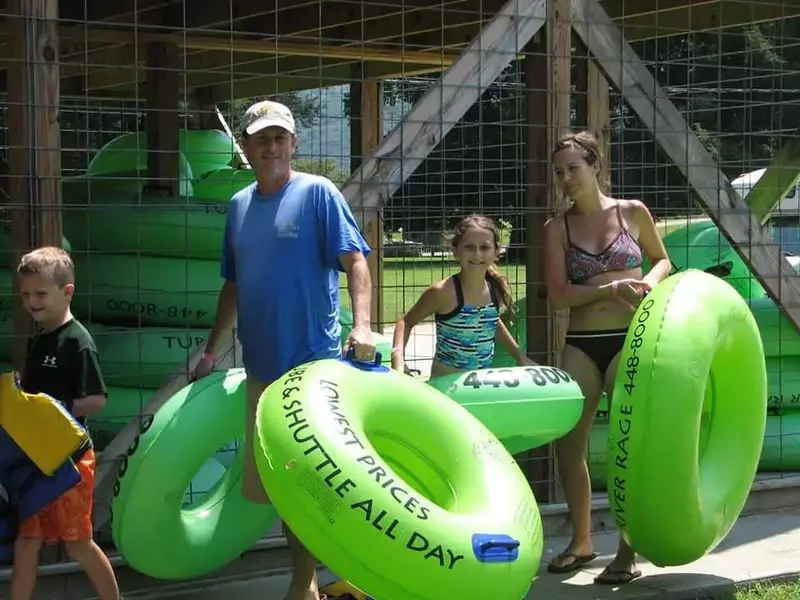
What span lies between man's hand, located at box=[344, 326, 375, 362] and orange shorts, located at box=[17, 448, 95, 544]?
951 mm

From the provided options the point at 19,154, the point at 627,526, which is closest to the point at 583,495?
the point at 627,526

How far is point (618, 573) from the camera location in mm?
4855

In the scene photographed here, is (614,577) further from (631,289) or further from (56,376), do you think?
(56,376)

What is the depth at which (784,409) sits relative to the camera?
683cm

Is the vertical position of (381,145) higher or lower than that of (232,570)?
higher

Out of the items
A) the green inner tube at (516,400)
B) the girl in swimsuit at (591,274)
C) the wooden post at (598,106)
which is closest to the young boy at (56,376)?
the green inner tube at (516,400)

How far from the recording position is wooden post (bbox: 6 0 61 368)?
4.45 meters

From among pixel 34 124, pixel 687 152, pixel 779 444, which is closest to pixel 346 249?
pixel 34 124

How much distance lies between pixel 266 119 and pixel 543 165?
2041 millimetres

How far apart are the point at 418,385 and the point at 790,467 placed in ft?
11.4

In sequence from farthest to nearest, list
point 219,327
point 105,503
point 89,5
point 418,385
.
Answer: point 89,5, point 105,503, point 219,327, point 418,385

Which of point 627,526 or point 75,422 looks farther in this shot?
point 627,526

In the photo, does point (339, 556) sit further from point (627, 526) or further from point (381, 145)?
point (381, 145)

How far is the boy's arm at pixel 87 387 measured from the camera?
3896 mm
